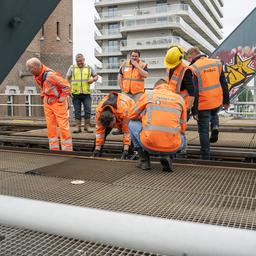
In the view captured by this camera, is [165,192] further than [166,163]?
No

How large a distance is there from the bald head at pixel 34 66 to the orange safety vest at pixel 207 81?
2783 mm

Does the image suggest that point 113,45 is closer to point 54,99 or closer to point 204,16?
point 204,16

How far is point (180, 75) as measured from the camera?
232 inches

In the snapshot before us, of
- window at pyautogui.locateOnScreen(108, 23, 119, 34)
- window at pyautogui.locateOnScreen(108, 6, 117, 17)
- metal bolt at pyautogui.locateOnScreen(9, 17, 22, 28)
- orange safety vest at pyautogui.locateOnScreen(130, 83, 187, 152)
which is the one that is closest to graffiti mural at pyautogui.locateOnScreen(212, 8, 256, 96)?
orange safety vest at pyautogui.locateOnScreen(130, 83, 187, 152)

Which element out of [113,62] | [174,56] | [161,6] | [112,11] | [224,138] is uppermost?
[112,11]

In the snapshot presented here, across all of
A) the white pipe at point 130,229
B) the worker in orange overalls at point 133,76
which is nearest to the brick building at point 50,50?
the worker in orange overalls at point 133,76

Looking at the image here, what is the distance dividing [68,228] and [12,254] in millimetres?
1980

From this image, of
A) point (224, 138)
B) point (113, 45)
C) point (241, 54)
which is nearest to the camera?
point (224, 138)

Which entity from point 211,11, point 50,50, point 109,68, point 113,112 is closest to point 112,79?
point 109,68

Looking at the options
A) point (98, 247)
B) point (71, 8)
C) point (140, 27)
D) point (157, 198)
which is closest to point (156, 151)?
point (157, 198)

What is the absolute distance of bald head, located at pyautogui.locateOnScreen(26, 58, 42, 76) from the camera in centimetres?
675

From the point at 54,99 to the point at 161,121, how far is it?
3023 mm

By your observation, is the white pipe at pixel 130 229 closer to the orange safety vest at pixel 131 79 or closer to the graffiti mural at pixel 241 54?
the orange safety vest at pixel 131 79

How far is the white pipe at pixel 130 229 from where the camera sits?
758 mm
